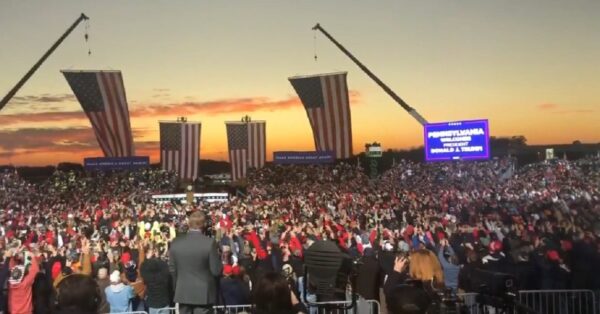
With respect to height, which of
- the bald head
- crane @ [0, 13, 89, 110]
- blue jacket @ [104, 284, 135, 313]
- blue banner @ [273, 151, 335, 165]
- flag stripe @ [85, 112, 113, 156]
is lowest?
blue jacket @ [104, 284, 135, 313]

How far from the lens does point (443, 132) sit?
19.5m

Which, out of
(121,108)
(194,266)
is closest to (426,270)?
(194,266)

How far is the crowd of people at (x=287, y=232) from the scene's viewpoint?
6.38m

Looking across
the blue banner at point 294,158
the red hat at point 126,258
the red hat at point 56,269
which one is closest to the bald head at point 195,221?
the red hat at point 126,258

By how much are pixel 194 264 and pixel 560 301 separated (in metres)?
5.31

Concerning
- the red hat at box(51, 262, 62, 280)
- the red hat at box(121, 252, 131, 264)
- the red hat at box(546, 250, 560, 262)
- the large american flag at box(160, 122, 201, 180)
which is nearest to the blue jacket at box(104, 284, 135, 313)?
the red hat at box(121, 252, 131, 264)

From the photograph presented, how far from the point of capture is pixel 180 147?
20188 millimetres

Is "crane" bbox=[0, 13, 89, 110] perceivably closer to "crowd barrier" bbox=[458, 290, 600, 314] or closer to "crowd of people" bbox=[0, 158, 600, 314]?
"crowd of people" bbox=[0, 158, 600, 314]

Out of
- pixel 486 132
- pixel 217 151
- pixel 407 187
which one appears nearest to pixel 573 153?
pixel 486 132

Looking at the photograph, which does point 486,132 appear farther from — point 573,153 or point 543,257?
point 543,257

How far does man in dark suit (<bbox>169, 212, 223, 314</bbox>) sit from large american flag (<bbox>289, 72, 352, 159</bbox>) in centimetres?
1335

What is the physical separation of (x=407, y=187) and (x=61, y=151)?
41.0 feet

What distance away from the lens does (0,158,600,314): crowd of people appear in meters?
6.38

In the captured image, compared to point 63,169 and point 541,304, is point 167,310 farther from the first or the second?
point 63,169
